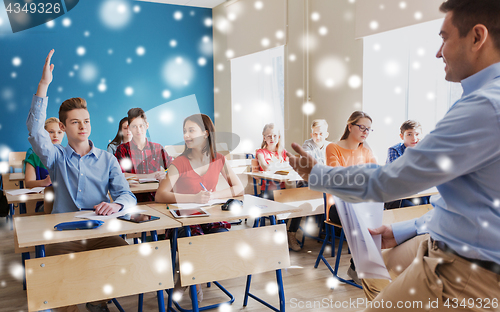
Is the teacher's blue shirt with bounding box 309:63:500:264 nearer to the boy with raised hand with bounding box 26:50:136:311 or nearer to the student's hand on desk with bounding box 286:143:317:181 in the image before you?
the student's hand on desk with bounding box 286:143:317:181

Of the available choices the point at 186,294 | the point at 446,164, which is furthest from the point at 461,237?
the point at 186,294

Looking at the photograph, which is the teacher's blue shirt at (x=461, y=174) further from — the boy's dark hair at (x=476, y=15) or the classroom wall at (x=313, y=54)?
the classroom wall at (x=313, y=54)

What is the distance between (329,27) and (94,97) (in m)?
3.85

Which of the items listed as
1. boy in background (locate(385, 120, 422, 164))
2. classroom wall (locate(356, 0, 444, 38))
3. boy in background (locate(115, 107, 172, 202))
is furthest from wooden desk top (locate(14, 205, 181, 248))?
classroom wall (locate(356, 0, 444, 38))

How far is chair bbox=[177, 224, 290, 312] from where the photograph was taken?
6.50 feet

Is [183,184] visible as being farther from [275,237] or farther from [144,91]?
[144,91]

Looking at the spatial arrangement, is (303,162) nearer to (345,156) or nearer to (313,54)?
(345,156)

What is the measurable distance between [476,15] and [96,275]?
1748 mm

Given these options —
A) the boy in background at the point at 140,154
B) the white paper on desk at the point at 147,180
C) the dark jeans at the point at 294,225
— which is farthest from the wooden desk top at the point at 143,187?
the dark jeans at the point at 294,225

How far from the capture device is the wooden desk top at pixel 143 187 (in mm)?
2996

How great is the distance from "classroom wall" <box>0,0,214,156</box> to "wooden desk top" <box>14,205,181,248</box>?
158 inches

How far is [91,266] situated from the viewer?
1.77m

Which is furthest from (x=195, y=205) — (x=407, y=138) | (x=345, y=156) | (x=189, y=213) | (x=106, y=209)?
(x=407, y=138)

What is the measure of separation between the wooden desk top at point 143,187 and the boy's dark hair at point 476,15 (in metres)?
2.53
